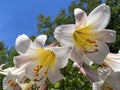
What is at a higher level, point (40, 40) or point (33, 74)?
point (40, 40)

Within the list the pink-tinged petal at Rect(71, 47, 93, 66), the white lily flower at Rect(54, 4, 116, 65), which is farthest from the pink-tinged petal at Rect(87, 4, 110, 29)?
the pink-tinged petal at Rect(71, 47, 93, 66)

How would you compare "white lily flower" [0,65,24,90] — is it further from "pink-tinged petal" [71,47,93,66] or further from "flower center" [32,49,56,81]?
"pink-tinged petal" [71,47,93,66]

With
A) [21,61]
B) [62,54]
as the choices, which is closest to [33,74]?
[21,61]

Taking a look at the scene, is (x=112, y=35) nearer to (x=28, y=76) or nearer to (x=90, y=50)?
(x=90, y=50)

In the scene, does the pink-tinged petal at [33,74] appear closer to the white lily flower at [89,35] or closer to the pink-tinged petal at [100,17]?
the white lily flower at [89,35]

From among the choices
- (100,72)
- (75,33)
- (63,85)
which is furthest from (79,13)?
(63,85)

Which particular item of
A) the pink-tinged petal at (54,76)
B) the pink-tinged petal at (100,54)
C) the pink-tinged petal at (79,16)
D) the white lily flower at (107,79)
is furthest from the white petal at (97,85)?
the pink-tinged petal at (79,16)

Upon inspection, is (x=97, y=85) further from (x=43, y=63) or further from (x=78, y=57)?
(x=43, y=63)

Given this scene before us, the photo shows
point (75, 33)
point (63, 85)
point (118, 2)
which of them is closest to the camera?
point (75, 33)
